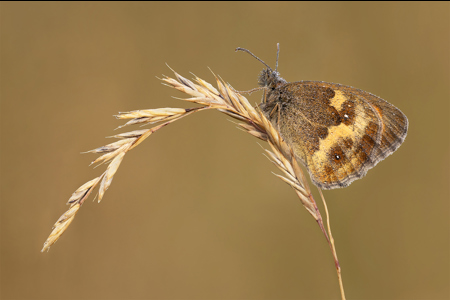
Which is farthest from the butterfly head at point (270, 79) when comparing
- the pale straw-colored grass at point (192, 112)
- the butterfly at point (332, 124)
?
the pale straw-colored grass at point (192, 112)

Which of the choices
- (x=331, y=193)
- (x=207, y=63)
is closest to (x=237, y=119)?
(x=331, y=193)

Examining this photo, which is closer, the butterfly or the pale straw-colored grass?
the pale straw-colored grass

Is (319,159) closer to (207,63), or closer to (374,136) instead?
(374,136)

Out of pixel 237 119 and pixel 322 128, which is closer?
pixel 237 119

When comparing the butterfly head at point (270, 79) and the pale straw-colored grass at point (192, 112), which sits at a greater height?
the butterfly head at point (270, 79)

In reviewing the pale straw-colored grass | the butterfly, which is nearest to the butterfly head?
the butterfly

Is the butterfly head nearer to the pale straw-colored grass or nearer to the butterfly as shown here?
the butterfly

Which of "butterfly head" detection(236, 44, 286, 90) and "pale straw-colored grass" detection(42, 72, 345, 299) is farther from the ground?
"butterfly head" detection(236, 44, 286, 90)

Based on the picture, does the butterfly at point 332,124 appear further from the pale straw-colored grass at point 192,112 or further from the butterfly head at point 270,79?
the pale straw-colored grass at point 192,112

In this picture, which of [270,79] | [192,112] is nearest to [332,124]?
[270,79]
